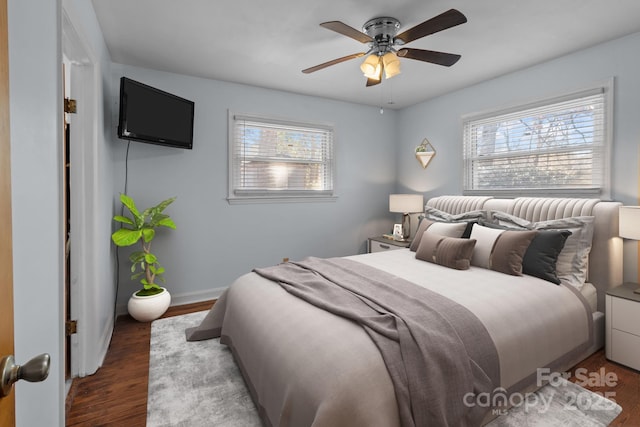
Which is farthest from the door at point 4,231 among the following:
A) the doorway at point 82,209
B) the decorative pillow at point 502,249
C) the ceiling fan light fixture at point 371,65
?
the decorative pillow at point 502,249

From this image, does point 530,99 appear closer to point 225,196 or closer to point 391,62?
point 391,62

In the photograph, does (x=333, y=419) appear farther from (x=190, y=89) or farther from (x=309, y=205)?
(x=190, y=89)

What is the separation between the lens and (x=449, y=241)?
111 inches

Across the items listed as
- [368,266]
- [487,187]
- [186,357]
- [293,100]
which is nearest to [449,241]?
[368,266]

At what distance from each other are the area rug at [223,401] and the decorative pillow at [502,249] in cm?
83

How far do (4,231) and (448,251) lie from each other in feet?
9.06

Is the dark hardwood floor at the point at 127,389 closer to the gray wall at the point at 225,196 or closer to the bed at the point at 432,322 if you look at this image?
the bed at the point at 432,322

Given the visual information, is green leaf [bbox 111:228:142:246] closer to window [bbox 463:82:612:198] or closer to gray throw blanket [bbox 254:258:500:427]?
gray throw blanket [bbox 254:258:500:427]

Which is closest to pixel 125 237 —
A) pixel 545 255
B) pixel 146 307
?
pixel 146 307

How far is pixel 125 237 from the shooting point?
291cm

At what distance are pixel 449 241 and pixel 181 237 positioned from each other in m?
2.84

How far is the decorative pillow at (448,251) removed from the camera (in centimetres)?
270

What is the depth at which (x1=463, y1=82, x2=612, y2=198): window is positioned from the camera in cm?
287

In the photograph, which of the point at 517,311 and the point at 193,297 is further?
the point at 193,297
